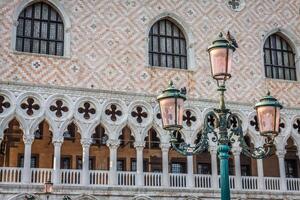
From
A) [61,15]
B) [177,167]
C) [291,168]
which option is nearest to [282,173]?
[291,168]

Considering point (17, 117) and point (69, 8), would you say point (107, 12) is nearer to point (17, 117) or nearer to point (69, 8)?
point (69, 8)

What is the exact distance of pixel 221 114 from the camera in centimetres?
716

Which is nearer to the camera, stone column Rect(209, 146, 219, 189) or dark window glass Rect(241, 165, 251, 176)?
stone column Rect(209, 146, 219, 189)

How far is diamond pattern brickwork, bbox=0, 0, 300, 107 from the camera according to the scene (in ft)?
44.7

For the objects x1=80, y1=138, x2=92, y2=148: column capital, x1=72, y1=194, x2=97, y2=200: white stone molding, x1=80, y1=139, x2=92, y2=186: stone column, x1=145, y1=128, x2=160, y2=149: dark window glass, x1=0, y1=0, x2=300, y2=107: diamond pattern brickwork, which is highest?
x1=0, y1=0, x2=300, y2=107: diamond pattern brickwork

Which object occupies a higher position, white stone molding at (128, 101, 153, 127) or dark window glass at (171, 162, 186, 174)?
white stone molding at (128, 101, 153, 127)

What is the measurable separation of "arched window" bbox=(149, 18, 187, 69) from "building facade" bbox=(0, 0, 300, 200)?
3 centimetres

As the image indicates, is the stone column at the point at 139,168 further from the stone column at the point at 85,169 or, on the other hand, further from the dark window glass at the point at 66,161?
the dark window glass at the point at 66,161

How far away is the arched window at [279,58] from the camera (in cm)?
1622

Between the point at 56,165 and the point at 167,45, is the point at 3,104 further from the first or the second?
the point at 167,45

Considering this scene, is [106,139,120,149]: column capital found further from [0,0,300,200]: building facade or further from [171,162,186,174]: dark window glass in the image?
[171,162,186,174]: dark window glass

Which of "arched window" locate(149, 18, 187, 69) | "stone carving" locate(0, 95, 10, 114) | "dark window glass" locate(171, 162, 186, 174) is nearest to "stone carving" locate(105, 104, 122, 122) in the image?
"arched window" locate(149, 18, 187, 69)

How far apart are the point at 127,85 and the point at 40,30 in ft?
8.69

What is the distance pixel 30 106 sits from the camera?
13.3m
